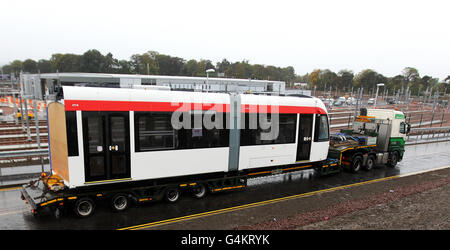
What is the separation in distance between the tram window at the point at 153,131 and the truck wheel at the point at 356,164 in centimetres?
943

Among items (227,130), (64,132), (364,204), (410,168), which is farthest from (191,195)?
(410,168)

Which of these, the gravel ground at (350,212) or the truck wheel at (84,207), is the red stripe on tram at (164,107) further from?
the gravel ground at (350,212)

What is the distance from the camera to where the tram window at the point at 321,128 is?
1101cm

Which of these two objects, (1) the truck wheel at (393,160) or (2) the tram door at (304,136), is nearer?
(2) the tram door at (304,136)

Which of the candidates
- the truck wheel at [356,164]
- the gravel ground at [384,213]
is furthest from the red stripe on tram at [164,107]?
the truck wheel at [356,164]

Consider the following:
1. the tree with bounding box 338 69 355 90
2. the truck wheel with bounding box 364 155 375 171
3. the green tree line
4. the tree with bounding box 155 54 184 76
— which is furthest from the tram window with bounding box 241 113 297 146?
the tree with bounding box 338 69 355 90

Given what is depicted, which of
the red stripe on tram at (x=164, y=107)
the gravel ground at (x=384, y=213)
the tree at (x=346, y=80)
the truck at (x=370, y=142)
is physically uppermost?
the tree at (x=346, y=80)

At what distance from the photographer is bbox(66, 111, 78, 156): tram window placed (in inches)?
268

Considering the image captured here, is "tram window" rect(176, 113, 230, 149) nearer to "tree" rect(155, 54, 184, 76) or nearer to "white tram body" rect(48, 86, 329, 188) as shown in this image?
"white tram body" rect(48, 86, 329, 188)

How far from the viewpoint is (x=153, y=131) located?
7.91 m

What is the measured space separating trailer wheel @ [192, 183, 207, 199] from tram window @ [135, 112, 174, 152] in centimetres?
186
